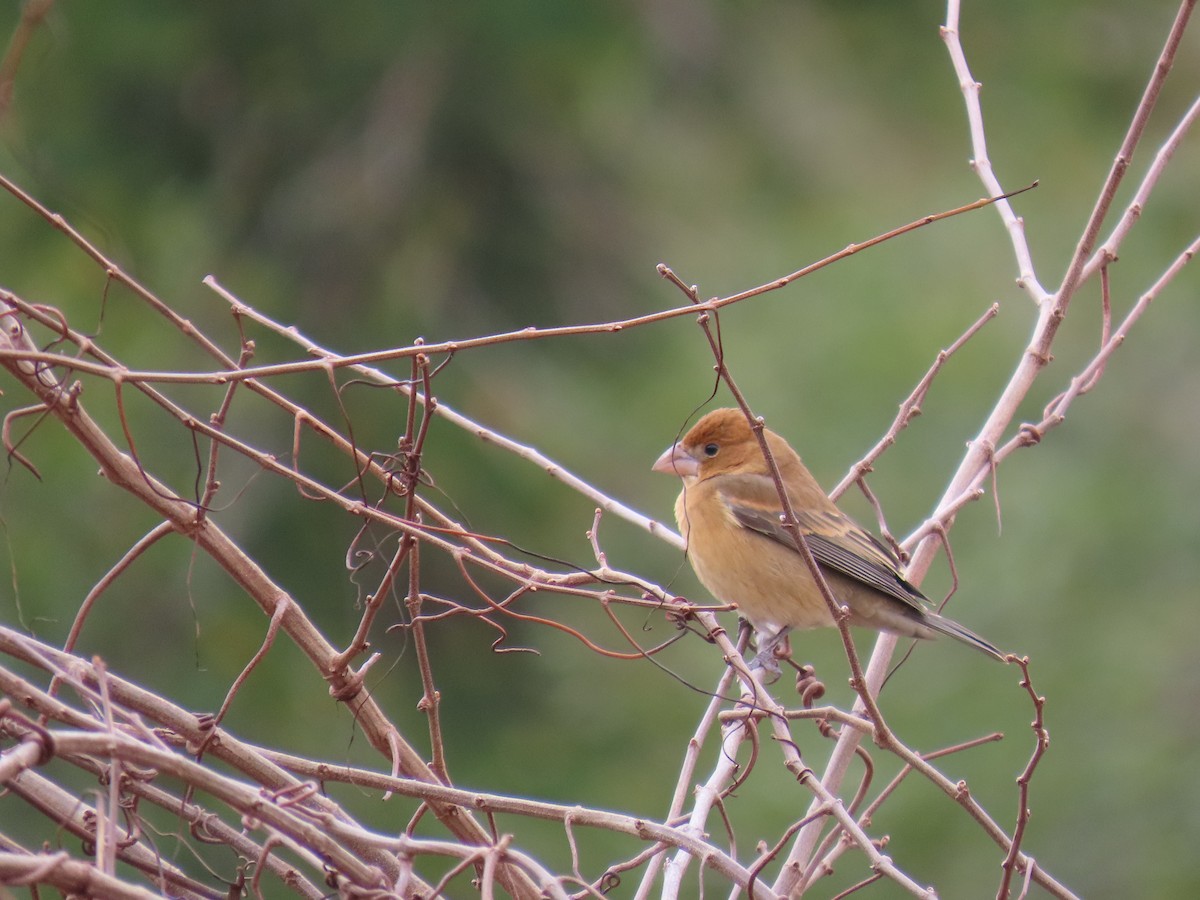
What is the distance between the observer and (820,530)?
5.47 meters

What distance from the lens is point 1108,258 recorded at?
3.53m

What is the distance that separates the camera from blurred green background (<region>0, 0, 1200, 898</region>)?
895 cm

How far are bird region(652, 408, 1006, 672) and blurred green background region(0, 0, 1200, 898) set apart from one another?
2.78 m

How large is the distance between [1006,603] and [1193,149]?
410cm

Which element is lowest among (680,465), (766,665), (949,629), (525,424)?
(766,665)

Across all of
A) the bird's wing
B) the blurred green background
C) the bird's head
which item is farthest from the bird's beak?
the blurred green background

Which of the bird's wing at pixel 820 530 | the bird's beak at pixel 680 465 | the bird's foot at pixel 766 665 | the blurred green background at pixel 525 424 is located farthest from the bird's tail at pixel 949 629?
the blurred green background at pixel 525 424

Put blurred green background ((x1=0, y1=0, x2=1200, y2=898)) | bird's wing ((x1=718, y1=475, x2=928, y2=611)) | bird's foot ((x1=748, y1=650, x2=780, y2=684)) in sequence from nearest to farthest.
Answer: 1. bird's foot ((x1=748, y1=650, x2=780, y2=684))
2. bird's wing ((x1=718, y1=475, x2=928, y2=611))
3. blurred green background ((x1=0, y1=0, x2=1200, y2=898))

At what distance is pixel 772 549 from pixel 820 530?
256mm

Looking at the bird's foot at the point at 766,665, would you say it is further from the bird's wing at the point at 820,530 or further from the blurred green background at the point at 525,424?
the blurred green background at the point at 525,424

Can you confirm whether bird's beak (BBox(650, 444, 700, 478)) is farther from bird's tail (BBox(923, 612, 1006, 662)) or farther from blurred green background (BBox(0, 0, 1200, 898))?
blurred green background (BBox(0, 0, 1200, 898))

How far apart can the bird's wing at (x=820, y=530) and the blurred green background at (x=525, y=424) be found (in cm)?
271

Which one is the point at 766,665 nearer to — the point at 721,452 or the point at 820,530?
the point at 820,530

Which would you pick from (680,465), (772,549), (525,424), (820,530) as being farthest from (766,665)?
(525,424)
